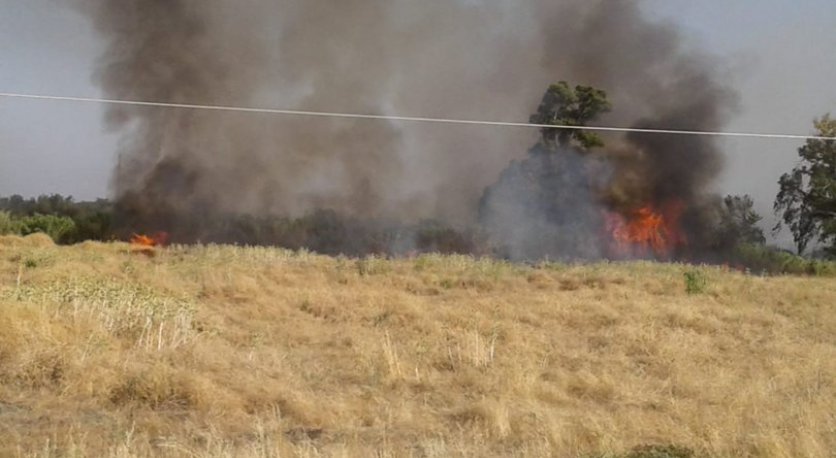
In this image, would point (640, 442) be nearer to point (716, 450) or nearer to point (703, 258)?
point (716, 450)

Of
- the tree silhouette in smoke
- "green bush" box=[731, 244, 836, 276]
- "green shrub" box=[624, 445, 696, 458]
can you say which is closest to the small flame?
the tree silhouette in smoke

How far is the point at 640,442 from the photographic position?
6277mm

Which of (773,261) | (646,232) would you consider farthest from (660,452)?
(773,261)

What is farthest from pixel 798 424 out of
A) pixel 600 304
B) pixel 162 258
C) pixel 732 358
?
pixel 162 258

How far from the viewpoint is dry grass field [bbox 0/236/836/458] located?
248 inches

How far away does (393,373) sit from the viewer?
352 inches

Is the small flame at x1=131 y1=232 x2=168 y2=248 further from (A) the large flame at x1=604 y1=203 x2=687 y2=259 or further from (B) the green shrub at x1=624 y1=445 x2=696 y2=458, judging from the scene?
(B) the green shrub at x1=624 y1=445 x2=696 y2=458

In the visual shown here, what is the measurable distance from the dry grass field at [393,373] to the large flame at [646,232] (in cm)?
1459

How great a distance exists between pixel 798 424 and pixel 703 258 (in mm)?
27583

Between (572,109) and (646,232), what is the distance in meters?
5.88

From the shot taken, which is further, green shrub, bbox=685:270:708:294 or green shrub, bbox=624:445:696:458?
green shrub, bbox=685:270:708:294

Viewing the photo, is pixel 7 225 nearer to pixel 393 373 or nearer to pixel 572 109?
pixel 572 109

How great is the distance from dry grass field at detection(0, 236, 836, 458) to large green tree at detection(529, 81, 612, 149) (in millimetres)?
16645

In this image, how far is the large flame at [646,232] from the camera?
1255 inches
